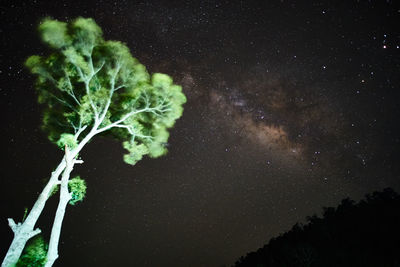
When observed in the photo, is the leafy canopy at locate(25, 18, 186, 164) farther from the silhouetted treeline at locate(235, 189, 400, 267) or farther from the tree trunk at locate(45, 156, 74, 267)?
the silhouetted treeline at locate(235, 189, 400, 267)

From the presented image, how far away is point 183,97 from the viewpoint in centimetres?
1007

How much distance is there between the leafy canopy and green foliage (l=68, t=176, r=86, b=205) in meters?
1.17

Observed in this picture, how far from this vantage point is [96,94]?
8.74 meters

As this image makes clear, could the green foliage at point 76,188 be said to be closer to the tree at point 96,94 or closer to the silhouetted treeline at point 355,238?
the tree at point 96,94

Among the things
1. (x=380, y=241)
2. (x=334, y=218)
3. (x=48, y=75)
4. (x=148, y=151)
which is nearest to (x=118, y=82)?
(x=48, y=75)

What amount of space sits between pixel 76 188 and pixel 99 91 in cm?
354

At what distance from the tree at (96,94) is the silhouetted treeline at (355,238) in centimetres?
2447

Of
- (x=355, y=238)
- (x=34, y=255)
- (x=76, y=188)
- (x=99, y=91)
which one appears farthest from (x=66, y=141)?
(x=355, y=238)

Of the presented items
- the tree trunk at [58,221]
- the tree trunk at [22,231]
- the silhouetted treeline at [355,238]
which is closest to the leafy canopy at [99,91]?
the tree trunk at [58,221]

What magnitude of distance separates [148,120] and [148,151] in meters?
1.40

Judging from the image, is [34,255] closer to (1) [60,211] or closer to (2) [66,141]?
(1) [60,211]

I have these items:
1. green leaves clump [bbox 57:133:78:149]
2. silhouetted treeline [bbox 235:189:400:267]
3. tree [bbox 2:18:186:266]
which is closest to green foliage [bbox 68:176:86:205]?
tree [bbox 2:18:186:266]

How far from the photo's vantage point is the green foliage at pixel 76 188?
7573 mm

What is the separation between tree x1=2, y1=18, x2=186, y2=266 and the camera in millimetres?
8438
